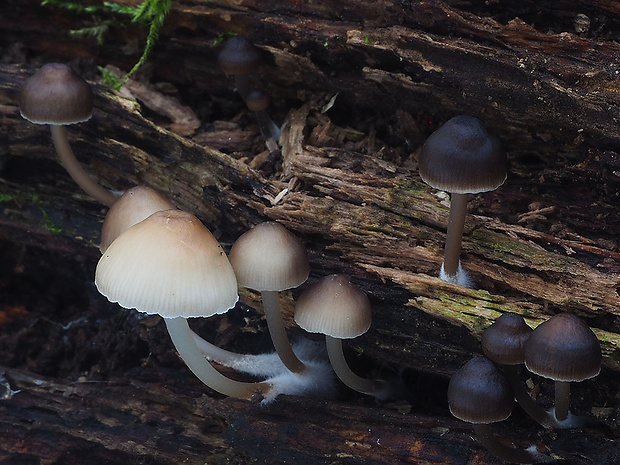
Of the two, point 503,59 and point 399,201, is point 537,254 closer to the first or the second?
point 399,201

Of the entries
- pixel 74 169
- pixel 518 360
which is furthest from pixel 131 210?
pixel 518 360

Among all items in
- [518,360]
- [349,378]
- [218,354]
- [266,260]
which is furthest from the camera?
[218,354]

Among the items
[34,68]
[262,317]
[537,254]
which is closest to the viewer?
[537,254]

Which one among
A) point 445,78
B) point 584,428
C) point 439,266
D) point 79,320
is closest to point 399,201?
point 439,266

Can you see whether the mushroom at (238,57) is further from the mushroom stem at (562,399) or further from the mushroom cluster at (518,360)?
the mushroom stem at (562,399)

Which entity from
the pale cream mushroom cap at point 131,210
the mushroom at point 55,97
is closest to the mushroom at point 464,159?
the pale cream mushroom cap at point 131,210

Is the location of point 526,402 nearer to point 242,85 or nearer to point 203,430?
point 203,430
